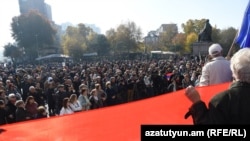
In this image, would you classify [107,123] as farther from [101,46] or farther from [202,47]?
[101,46]

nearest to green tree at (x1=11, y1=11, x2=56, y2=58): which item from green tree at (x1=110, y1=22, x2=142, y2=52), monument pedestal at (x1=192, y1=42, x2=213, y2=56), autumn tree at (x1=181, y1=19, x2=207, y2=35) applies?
green tree at (x1=110, y1=22, x2=142, y2=52)

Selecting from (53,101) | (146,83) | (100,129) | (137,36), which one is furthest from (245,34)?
(137,36)

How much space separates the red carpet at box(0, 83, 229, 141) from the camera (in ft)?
11.7

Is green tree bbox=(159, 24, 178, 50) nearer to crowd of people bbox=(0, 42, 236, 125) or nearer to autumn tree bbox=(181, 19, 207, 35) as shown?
autumn tree bbox=(181, 19, 207, 35)

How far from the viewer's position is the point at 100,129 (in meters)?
3.75

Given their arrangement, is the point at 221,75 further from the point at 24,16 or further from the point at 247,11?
the point at 24,16

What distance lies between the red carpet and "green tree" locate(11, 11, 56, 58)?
7933 centimetres

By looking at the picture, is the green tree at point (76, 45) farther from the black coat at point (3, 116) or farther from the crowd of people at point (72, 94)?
the black coat at point (3, 116)

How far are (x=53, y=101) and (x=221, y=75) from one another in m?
9.39

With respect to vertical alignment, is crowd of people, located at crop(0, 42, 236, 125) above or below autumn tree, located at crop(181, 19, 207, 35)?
below

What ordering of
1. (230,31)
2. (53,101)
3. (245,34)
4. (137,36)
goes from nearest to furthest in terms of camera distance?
(245,34), (53,101), (230,31), (137,36)

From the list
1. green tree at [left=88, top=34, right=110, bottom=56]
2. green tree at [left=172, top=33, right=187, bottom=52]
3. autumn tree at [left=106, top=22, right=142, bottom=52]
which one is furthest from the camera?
autumn tree at [left=106, top=22, right=142, bottom=52]

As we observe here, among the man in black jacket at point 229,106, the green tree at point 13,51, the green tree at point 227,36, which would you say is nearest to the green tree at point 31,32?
the green tree at point 13,51

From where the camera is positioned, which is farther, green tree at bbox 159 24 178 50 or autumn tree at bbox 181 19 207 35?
green tree at bbox 159 24 178 50
